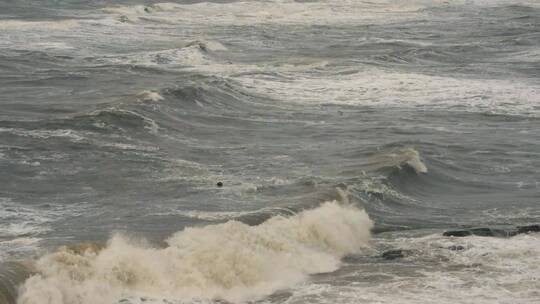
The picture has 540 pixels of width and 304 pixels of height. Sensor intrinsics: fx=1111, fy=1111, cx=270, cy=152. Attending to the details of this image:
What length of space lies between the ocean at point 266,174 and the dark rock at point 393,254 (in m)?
0.06

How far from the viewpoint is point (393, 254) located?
54.0 feet

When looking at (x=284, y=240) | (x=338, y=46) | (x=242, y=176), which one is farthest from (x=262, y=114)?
(x=338, y=46)

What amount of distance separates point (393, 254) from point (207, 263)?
2.89 metres

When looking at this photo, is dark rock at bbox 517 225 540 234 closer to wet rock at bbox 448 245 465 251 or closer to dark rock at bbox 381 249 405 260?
wet rock at bbox 448 245 465 251

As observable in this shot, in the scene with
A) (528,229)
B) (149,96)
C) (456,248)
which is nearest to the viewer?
(456,248)

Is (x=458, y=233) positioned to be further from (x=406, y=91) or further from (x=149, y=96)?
(x=406, y=91)

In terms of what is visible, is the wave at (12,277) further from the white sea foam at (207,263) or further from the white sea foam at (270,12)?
the white sea foam at (270,12)

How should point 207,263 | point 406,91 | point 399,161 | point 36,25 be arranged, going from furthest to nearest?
point 36,25 → point 406,91 → point 399,161 → point 207,263

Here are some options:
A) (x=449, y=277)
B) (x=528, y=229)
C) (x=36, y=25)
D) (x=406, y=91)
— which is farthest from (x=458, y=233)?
(x=36, y=25)

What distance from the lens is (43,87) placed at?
1211 inches

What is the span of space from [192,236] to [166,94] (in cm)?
1390

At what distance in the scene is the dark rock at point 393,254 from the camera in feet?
53.6

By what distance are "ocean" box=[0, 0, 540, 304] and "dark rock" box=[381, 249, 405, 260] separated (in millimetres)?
63

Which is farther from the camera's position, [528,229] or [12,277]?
[528,229]
